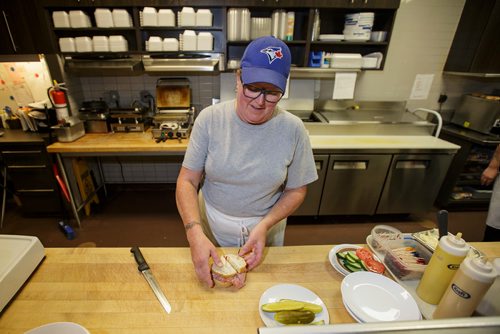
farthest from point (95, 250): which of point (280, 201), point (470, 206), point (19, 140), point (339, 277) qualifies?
point (470, 206)

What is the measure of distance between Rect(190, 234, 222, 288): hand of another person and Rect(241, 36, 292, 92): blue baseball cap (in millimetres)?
567

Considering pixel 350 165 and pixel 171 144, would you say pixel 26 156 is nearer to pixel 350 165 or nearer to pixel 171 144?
pixel 171 144

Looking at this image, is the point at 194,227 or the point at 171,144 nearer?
the point at 194,227

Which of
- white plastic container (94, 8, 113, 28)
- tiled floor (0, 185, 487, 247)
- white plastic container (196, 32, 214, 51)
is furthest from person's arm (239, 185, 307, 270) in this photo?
white plastic container (94, 8, 113, 28)

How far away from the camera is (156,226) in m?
2.55

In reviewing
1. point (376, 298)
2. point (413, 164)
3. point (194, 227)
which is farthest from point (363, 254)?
point (413, 164)

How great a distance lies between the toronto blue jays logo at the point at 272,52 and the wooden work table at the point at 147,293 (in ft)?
2.29

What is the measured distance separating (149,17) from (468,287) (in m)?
2.67

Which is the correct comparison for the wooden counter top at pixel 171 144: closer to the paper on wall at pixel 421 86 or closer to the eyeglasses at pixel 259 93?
the paper on wall at pixel 421 86

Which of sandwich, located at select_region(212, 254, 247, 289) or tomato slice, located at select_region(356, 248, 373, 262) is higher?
sandwich, located at select_region(212, 254, 247, 289)

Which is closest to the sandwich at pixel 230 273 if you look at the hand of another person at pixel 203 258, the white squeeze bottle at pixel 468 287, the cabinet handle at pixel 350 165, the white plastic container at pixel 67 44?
the hand of another person at pixel 203 258

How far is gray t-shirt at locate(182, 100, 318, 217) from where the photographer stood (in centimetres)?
101

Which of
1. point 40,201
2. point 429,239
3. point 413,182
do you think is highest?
point 429,239

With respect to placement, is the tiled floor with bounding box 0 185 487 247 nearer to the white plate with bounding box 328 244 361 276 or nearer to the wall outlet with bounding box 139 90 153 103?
the wall outlet with bounding box 139 90 153 103
